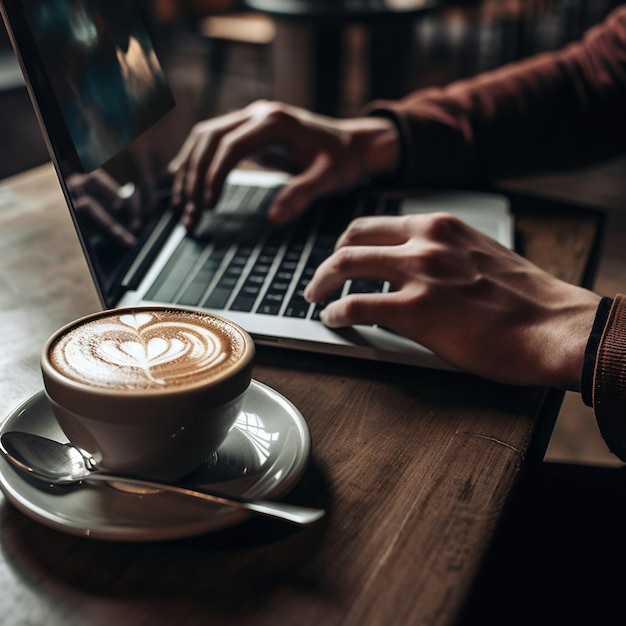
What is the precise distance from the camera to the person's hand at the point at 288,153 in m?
0.83

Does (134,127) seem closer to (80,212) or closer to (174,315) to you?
(80,212)

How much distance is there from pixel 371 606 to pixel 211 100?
12.7ft

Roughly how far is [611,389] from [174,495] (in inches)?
12.4

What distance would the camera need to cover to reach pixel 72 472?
429 millimetres

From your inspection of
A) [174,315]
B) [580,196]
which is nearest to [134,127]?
[174,315]

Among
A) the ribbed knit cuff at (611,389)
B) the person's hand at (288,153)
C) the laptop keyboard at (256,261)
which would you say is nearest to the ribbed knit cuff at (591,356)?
the ribbed knit cuff at (611,389)

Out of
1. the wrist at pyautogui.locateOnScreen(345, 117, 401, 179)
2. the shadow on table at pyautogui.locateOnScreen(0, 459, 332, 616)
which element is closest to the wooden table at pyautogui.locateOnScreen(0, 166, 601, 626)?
the shadow on table at pyautogui.locateOnScreen(0, 459, 332, 616)

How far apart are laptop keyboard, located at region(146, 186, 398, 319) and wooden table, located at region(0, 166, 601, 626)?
7cm

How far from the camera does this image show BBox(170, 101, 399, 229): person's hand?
834mm

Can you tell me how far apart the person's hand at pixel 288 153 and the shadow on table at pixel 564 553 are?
404 millimetres

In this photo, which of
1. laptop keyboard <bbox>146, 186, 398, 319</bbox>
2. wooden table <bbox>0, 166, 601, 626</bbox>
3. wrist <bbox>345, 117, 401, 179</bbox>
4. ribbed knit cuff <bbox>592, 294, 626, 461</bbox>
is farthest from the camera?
wrist <bbox>345, 117, 401, 179</bbox>

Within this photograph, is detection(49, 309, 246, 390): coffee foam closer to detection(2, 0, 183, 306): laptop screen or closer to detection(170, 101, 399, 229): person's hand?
detection(2, 0, 183, 306): laptop screen

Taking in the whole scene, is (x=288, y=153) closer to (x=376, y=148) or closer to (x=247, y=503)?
(x=376, y=148)

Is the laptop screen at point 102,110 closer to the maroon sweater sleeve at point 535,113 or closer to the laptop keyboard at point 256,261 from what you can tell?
the laptop keyboard at point 256,261
